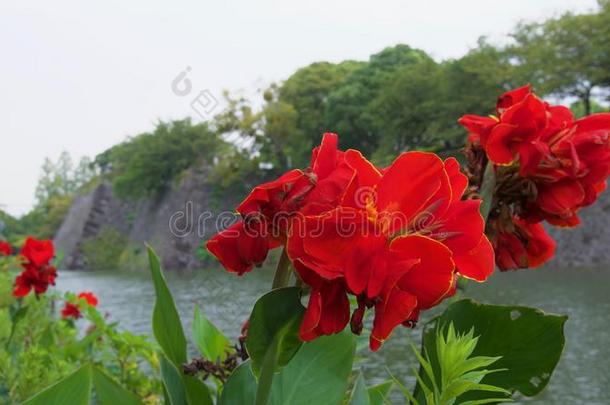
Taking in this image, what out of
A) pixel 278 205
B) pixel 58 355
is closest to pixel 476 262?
pixel 278 205

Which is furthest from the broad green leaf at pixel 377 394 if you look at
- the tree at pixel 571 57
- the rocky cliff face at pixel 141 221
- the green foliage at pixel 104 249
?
the green foliage at pixel 104 249

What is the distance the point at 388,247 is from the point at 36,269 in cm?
244

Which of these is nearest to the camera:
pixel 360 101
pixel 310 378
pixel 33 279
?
pixel 310 378

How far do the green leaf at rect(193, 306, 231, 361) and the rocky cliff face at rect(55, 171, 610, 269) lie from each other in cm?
13

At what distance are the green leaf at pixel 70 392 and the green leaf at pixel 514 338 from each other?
0.33 meters

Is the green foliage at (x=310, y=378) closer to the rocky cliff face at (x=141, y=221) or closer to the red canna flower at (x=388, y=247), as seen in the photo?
the red canna flower at (x=388, y=247)

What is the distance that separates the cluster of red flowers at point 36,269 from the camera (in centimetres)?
263

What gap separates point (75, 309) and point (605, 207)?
50.3 ft

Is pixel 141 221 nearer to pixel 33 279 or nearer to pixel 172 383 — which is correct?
pixel 33 279

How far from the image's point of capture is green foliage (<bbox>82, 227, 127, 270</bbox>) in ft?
106

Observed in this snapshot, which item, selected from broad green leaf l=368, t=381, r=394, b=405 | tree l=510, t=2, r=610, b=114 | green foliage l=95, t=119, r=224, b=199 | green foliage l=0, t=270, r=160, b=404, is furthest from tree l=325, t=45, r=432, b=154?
broad green leaf l=368, t=381, r=394, b=405

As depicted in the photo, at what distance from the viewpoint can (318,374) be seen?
643mm

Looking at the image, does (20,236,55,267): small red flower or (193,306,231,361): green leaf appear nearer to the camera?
(193,306,231,361): green leaf

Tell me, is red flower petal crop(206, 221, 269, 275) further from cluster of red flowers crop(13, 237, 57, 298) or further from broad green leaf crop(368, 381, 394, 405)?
cluster of red flowers crop(13, 237, 57, 298)
